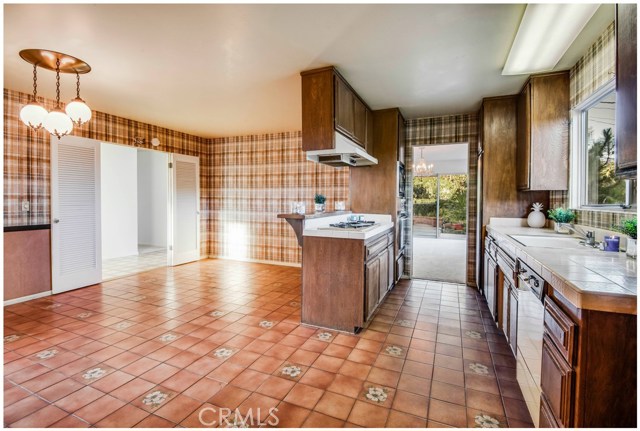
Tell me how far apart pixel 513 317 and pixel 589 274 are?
94 centimetres

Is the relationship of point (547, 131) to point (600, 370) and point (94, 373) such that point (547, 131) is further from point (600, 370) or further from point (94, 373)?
point (94, 373)

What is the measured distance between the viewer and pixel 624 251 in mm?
2014

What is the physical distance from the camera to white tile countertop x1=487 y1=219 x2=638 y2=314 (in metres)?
1.16

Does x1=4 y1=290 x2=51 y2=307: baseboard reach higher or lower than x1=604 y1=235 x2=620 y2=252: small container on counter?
lower

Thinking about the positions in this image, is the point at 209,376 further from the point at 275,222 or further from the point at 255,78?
the point at 275,222

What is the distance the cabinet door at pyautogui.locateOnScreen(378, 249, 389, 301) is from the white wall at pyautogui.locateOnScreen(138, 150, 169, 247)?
6.01 meters

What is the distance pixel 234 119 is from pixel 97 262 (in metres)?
2.95

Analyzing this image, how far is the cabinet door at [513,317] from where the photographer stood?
83.6 inches

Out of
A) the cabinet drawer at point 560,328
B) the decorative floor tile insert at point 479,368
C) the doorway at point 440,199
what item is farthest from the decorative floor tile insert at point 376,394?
the doorway at point 440,199

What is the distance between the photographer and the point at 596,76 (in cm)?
248

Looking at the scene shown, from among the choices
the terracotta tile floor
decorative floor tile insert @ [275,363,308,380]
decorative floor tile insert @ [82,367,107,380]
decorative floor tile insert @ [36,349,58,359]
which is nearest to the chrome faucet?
the terracotta tile floor

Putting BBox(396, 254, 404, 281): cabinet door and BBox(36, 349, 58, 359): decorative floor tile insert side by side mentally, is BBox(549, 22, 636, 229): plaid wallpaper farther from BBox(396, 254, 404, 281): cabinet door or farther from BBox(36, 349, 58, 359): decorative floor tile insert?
BBox(36, 349, 58, 359): decorative floor tile insert

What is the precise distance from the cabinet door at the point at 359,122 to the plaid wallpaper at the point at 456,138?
4.11 feet

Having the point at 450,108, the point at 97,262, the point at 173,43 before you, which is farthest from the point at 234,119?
the point at 450,108
